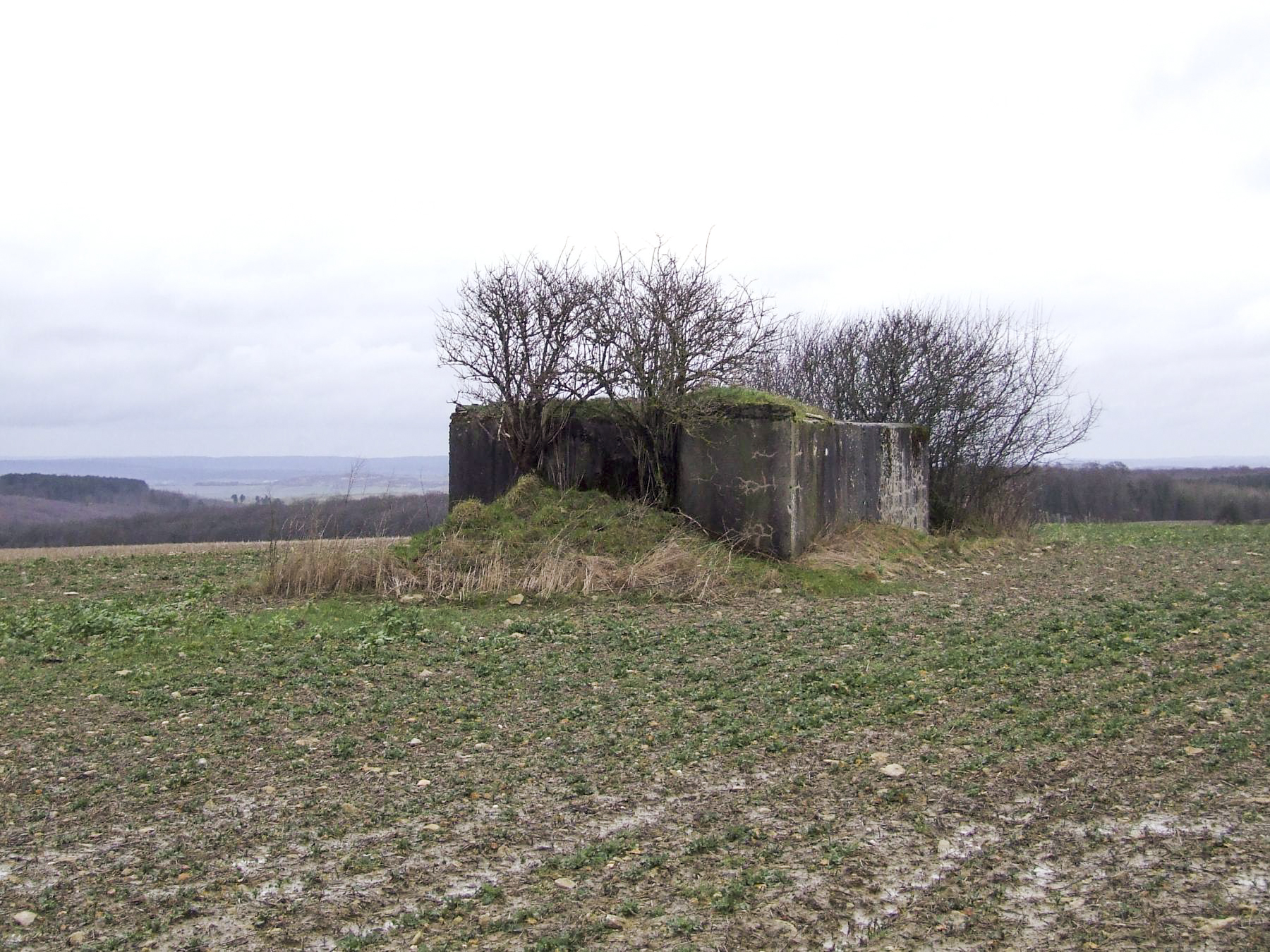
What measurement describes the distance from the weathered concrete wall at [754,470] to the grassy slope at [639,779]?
2848mm

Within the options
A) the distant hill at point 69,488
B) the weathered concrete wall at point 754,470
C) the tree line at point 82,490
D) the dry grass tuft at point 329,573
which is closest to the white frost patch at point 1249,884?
the dry grass tuft at point 329,573

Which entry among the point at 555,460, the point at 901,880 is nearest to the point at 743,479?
the point at 555,460

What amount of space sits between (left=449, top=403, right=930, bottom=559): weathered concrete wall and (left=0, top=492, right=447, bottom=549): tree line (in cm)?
97

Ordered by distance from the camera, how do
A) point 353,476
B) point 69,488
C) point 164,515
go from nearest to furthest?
point 353,476
point 164,515
point 69,488

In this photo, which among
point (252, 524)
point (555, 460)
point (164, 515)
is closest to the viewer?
point (555, 460)

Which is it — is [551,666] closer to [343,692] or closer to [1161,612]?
[343,692]

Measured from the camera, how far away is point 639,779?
4.69m

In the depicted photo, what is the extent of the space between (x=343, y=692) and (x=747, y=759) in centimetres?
268

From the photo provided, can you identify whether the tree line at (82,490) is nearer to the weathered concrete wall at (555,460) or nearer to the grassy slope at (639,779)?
the weathered concrete wall at (555,460)

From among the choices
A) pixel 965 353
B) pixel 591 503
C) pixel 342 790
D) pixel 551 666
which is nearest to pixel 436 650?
pixel 551 666

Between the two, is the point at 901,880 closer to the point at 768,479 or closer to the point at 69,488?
the point at 768,479

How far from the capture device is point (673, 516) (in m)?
11.7

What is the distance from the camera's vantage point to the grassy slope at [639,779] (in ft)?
10.9

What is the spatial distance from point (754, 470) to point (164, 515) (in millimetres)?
21743
